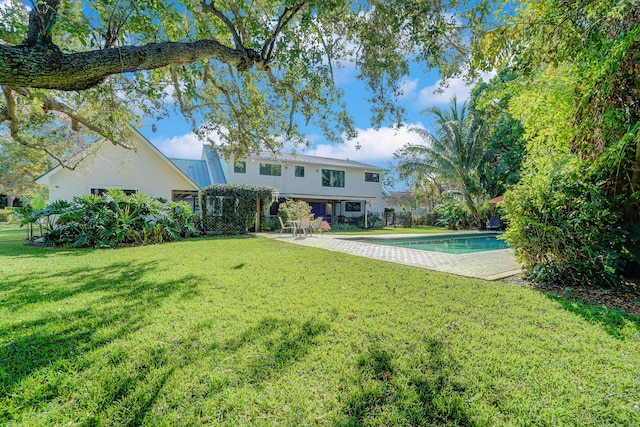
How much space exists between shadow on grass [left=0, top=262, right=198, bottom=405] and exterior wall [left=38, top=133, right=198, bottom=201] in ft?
39.2

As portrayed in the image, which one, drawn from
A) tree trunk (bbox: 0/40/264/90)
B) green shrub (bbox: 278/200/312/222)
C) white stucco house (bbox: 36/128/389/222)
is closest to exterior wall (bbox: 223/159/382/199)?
white stucco house (bbox: 36/128/389/222)

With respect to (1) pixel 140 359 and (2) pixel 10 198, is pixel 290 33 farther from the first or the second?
(2) pixel 10 198

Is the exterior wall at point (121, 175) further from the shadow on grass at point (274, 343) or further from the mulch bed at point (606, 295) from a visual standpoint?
the mulch bed at point (606, 295)

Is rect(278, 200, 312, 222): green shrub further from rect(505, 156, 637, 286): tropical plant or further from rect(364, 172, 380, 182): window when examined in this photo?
rect(505, 156, 637, 286): tropical plant

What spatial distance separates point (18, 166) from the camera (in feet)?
88.2

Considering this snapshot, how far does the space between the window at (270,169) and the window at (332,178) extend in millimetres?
4290

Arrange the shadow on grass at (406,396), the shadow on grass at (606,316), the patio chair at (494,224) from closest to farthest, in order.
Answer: the shadow on grass at (406,396), the shadow on grass at (606,316), the patio chair at (494,224)

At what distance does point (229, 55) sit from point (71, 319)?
4586mm

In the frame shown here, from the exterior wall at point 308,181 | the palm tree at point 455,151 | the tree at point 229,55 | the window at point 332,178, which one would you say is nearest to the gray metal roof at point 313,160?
the exterior wall at point 308,181

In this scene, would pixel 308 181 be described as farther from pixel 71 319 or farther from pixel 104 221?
pixel 71 319

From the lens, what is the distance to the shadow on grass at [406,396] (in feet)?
6.93

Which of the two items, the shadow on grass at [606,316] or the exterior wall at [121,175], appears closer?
the shadow on grass at [606,316]

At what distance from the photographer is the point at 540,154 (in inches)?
258

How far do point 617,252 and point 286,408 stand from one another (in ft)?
20.9
